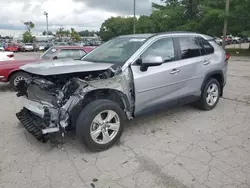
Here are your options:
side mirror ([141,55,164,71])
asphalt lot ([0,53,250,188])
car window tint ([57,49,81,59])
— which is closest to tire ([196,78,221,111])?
asphalt lot ([0,53,250,188])

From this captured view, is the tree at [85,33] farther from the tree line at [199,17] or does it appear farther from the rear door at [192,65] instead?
the rear door at [192,65]

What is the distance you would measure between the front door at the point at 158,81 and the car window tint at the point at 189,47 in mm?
266

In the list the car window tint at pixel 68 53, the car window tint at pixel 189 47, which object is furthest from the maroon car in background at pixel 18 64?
the car window tint at pixel 189 47

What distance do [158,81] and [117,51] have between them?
956 mm

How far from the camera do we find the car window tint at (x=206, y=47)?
4.78 metres

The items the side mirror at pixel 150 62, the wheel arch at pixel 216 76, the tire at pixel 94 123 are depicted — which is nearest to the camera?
the tire at pixel 94 123

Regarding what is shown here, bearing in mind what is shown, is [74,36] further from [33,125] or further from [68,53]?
[33,125]

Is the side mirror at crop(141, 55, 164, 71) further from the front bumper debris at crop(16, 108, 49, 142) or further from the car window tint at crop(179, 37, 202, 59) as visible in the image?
the front bumper debris at crop(16, 108, 49, 142)

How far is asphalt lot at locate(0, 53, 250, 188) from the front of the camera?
2666 mm

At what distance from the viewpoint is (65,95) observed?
10.7 ft

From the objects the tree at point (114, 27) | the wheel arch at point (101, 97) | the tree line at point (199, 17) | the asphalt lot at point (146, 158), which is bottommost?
the asphalt lot at point (146, 158)

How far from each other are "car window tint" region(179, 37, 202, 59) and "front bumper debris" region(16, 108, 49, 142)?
2.82m

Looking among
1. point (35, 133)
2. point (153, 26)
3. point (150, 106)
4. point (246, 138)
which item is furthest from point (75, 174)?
point (153, 26)

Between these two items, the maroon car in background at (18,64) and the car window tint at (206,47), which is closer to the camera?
the car window tint at (206,47)
